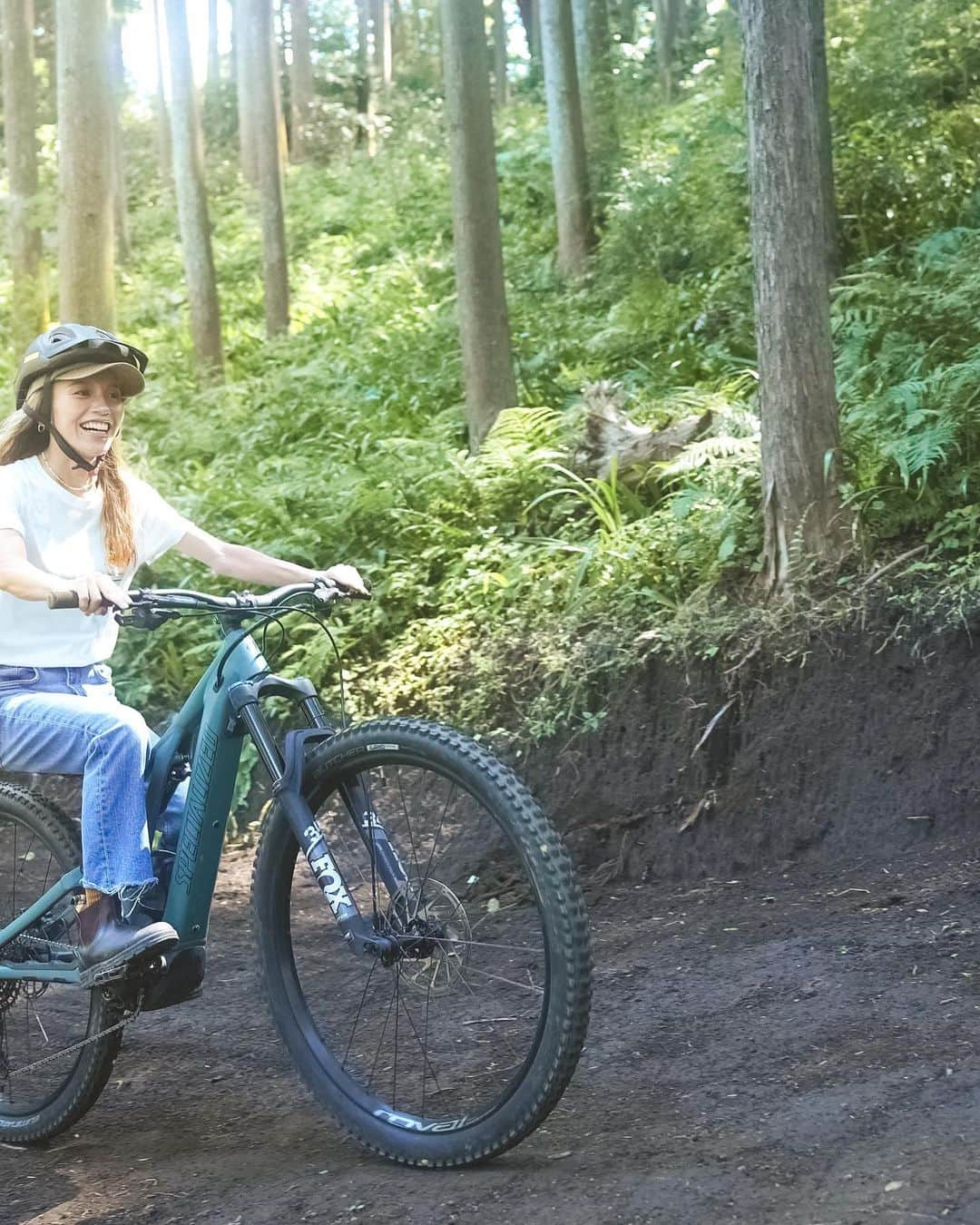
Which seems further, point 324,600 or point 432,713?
point 432,713

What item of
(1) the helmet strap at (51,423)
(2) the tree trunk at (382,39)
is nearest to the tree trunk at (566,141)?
(1) the helmet strap at (51,423)

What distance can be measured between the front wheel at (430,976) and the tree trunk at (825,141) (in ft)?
22.1

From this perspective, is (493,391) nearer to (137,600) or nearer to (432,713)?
(432,713)

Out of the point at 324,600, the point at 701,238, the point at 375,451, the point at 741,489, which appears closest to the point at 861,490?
the point at 741,489

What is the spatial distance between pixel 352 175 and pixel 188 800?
70.7 ft

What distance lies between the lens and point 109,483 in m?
4.13

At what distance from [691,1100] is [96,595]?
2.21 m

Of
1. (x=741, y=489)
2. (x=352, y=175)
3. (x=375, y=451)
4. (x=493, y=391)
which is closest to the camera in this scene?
(x=741, y=489)

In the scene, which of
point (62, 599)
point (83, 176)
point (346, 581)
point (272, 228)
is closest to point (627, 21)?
point (272, 228)

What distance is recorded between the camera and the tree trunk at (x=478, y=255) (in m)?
9.29

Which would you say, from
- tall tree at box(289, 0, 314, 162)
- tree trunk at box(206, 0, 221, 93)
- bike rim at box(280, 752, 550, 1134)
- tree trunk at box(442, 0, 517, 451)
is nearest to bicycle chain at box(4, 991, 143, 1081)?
bike rim at box(280, 752, 550, 1134)

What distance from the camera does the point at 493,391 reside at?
9461 millimetres

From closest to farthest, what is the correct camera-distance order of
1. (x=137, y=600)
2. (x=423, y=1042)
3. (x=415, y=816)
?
1. (x=137, y=600)
2. (x=423, y=1042)
3. (x=415, y=816)

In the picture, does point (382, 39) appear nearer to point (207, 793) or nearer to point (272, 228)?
point (272, 228)
